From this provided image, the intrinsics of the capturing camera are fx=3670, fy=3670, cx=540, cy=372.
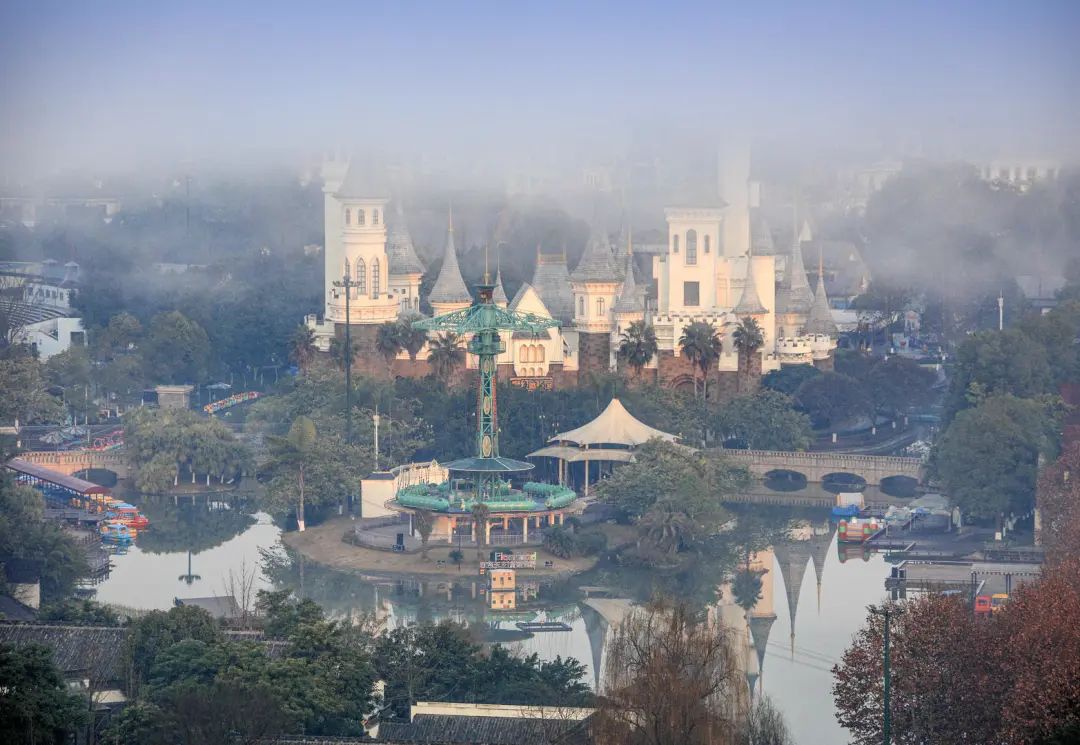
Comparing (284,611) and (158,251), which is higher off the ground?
(158,251)

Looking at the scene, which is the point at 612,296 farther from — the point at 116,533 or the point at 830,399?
the point at 116,533

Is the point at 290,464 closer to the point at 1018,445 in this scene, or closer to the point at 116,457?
the point at 116,457

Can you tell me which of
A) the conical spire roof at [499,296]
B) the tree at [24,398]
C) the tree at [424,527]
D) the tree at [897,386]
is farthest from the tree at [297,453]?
the tree at [897,386]

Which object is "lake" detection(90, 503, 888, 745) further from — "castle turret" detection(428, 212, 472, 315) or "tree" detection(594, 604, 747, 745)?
"castle turret" detection(428, 212, 472, 315)

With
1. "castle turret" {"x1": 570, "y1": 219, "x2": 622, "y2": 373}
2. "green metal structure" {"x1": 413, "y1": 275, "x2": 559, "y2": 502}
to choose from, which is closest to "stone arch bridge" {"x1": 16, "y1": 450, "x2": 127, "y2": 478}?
"green metal structure" {"x1": 413, "y1": 275, "x2": 559, "y2": 502}

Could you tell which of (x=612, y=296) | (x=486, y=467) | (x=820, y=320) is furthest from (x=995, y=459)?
(x=820, y=320)

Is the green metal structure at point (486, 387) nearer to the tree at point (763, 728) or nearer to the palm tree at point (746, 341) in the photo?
the palm tree at point (746, 341)

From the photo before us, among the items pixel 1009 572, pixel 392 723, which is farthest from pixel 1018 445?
pixel 392 723
